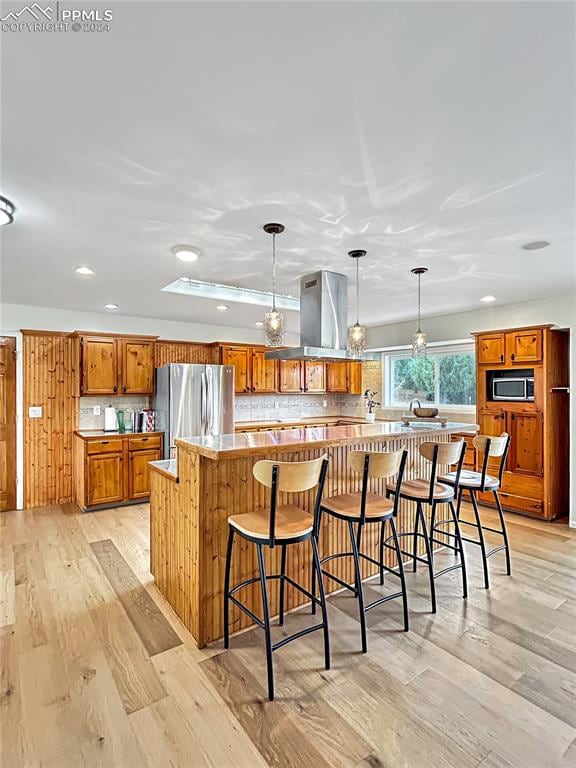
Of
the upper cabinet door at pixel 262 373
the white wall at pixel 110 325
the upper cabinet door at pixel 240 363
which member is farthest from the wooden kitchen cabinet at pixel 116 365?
the upper cabinet door at pixel 262 373

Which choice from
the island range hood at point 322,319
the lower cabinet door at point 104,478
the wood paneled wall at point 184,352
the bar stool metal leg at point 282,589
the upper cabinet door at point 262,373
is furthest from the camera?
the upper cabinet door at point 262,373

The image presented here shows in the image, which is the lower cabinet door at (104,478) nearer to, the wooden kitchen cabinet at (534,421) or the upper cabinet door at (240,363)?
the upper cabinet door at (240,363)

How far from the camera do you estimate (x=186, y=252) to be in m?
2.87

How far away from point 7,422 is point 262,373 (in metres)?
3.42

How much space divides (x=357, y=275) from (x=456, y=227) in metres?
1.12

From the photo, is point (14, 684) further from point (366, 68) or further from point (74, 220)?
point (366, 68)

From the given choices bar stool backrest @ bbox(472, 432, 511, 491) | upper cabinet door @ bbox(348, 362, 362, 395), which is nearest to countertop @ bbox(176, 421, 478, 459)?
bar stool backrest @ bbox(472, 432, 511, 491)

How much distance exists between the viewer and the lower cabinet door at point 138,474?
4.91 metres

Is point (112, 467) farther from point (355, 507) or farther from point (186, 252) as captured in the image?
point (355, 507)

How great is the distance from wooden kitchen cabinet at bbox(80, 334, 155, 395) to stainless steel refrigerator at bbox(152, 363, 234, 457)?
0.22 metres

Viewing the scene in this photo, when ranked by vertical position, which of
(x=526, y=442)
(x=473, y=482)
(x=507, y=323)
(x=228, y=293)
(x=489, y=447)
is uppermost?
(x=228, y=293)

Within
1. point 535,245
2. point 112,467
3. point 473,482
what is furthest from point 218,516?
point 112,467

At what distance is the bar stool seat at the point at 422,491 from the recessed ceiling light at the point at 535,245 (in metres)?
1.85

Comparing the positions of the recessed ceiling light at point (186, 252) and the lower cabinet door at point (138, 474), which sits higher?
the recessed ceiling light at point (186, 252)
